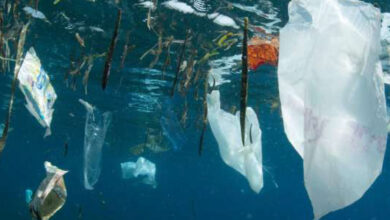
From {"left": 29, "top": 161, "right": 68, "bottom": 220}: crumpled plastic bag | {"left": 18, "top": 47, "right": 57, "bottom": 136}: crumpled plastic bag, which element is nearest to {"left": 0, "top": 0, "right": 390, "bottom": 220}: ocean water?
{"left": 29, "top": 161, "right": 68, "bottom": 220}: crumpled plastic bag

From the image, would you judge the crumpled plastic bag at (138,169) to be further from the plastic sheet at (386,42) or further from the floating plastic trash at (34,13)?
the plastic sheet at (386,42)

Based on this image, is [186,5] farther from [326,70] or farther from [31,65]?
[326,70]

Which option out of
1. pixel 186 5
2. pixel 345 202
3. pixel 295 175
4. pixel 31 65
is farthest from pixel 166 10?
pixel 295 175

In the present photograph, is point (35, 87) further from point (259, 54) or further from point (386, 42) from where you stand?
point (386, 42)

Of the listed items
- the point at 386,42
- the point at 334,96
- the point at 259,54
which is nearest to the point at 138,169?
the point at 386,42

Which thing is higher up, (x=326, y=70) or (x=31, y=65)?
(x=326, y=70)

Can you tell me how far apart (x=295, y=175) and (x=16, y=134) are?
3436 centimetres

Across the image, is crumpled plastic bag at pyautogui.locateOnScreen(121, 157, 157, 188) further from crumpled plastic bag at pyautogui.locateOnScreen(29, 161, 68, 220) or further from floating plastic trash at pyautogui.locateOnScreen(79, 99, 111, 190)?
crumpled plastic bag at pyautogui.locateOnScreen(29, 161, 68, 220)

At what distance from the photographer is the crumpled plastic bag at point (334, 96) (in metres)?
1.93

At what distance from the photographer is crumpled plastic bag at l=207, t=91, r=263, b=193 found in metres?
5.04

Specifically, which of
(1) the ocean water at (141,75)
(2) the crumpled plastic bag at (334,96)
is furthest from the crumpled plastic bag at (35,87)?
(1) the ocean water at (141,75)

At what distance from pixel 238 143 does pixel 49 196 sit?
348 cm

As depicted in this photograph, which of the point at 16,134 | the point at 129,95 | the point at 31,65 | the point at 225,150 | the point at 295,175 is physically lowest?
the point at 295,175

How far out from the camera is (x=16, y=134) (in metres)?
38.1
